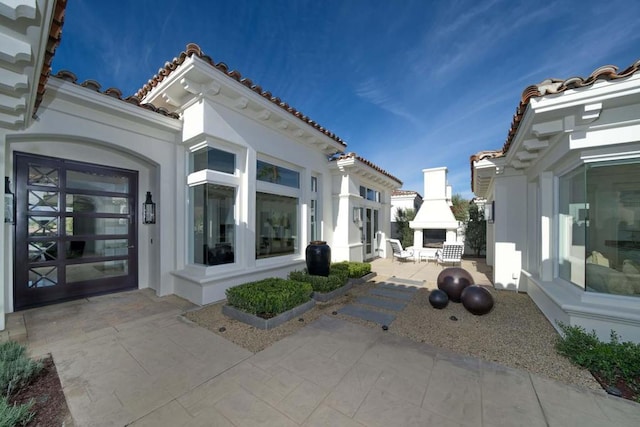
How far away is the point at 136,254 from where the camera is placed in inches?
239

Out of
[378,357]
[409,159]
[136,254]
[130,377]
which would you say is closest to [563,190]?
[378,357]

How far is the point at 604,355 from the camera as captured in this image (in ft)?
9.70

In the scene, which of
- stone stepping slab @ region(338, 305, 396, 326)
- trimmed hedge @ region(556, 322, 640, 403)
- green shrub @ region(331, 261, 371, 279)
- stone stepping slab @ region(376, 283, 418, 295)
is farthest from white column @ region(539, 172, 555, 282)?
green shrub @ region(331, 261, 371, 279)

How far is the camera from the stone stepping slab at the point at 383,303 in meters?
5.31

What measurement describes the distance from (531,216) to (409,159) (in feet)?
33.0

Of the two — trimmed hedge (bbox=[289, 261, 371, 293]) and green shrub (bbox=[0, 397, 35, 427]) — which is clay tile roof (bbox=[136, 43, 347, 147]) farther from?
green shrub (bbox=[0, 397, 35, 427])

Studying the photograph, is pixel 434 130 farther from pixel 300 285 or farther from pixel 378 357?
pixel 378 357

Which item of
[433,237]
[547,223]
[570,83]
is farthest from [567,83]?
[433,237]

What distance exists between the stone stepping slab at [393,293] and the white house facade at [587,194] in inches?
104

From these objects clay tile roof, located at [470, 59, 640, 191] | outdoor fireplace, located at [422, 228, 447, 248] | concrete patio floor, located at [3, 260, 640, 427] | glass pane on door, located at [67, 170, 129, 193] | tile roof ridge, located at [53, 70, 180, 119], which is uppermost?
tile roof ridge, located at [53, 70, 180, 119]

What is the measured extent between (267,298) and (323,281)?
1.85 m

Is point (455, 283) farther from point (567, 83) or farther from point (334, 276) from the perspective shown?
point (567, 83)

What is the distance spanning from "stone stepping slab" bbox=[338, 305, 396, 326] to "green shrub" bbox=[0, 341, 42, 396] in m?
4.33

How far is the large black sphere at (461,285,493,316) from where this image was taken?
4.74 metres
